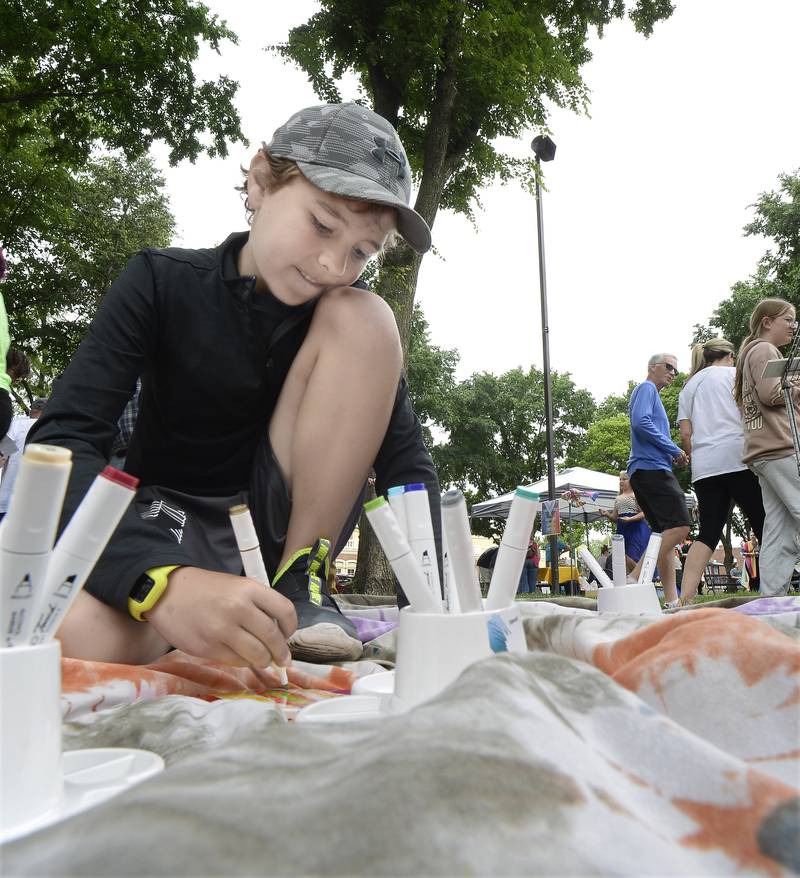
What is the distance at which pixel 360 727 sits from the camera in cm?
50

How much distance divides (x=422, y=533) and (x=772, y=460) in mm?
3255

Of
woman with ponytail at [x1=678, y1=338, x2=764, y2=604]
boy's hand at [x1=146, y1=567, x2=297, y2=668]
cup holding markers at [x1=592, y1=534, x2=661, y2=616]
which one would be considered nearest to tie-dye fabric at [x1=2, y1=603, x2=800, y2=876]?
boy's hand at [x1=146, y1=567, x2=297, y2=668]

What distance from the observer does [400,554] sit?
676 millimetres

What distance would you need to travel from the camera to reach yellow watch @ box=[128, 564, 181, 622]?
94cm

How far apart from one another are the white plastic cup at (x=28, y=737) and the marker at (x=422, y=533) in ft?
1.24

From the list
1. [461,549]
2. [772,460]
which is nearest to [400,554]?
[461,549]

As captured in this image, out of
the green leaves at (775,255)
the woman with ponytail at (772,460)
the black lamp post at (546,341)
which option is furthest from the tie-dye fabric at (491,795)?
the green leaves at (775,255)

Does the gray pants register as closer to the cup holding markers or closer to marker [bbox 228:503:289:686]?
the cup holding markers

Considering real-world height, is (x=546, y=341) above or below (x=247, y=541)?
above

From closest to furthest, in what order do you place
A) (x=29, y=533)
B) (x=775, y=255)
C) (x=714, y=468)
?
(x=29, y=533) → (x=714, y=468) → (x=775, y=255)

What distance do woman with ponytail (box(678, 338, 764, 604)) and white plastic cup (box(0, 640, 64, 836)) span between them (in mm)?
3764

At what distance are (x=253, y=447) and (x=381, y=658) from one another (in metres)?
0.59

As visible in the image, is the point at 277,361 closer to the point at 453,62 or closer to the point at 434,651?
the point at 434,651

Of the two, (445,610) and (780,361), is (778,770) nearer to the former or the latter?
(445,610)
